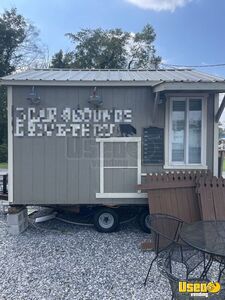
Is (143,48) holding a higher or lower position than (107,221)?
higher

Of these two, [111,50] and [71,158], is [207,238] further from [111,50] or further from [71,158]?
[111,50]

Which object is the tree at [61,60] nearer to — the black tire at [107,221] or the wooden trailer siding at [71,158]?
the wooden trailer siding at [71,158]

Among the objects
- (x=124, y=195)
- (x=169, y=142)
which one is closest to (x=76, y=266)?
(x=124, y=195)

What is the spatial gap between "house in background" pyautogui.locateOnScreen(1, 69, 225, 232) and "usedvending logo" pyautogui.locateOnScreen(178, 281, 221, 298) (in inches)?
101

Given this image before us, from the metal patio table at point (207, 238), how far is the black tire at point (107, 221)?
2.12 m

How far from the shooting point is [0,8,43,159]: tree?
23.6m

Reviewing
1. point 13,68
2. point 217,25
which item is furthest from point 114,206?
point 13,68

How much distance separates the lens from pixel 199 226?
3.28 metres

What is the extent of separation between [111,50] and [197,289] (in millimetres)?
24242

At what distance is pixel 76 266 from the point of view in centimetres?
385

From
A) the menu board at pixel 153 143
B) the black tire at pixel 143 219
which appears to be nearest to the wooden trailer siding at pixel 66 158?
the menu board at pixel 153 143

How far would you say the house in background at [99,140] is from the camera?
5.17m

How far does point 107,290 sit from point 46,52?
27.0m

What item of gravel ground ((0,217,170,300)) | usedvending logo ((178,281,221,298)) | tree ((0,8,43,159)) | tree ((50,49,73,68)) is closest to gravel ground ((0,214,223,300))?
gravel ground ((0,217,170,300))
